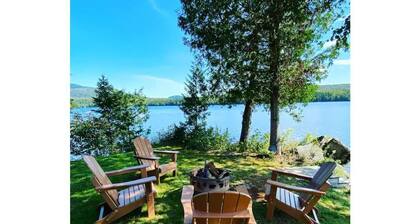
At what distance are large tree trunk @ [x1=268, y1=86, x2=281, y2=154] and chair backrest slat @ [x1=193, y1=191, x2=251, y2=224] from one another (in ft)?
13.0

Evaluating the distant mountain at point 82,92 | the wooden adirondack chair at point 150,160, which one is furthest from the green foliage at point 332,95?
the distant mountain at point 82,92

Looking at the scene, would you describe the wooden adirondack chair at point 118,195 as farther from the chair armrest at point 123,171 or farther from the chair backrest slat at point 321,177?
the chair backrest slat at point 321,177

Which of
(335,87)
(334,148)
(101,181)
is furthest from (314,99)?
(101,181)

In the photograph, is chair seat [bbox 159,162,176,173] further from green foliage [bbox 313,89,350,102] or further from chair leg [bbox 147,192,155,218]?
green foliage [bbox 313,89,350,102]

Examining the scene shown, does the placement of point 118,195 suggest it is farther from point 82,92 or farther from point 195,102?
point 195,102

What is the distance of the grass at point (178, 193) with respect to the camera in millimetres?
3234

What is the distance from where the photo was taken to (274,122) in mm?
6250

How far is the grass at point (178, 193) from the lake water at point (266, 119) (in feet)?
3.61
